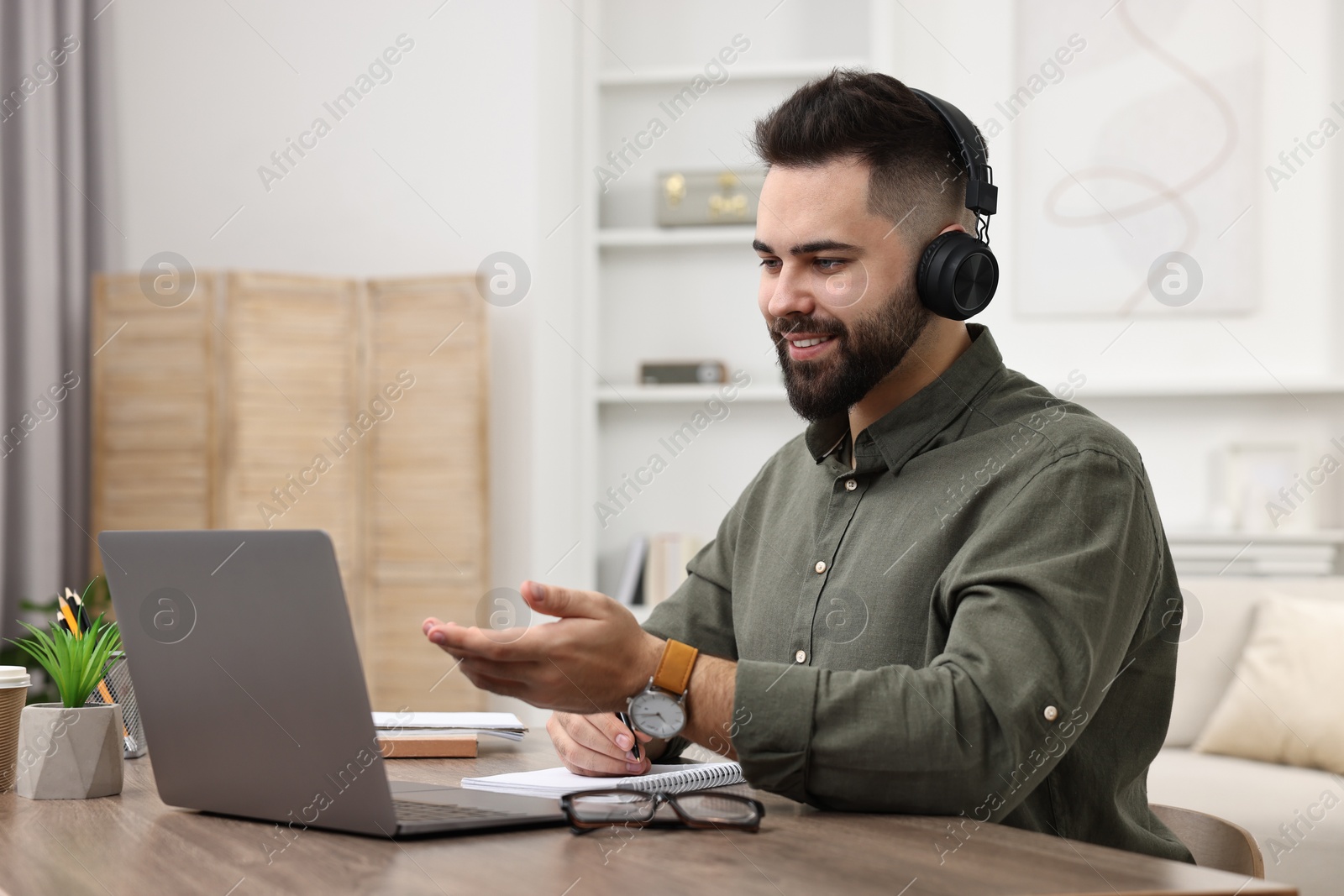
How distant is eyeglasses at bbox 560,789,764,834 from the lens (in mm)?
958

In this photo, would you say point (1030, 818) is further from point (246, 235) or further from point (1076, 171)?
point (246, 235)

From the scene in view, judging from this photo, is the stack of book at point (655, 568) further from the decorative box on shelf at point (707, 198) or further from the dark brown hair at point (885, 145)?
the dark brown hair at point (885, 145)

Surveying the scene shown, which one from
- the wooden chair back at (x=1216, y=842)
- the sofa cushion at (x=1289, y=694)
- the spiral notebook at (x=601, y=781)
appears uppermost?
the spiral notebook at (x=601, y=781)

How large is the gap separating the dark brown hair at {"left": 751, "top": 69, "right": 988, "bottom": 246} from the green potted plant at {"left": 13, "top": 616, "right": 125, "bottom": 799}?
0.89 m

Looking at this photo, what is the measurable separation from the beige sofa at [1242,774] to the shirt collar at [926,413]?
130 cm

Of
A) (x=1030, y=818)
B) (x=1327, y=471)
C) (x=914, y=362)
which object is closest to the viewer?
(x=1030, y=818)

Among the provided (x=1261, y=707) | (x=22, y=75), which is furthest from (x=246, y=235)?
(x=1261, y=707)

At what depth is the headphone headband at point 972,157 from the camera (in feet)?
4.65

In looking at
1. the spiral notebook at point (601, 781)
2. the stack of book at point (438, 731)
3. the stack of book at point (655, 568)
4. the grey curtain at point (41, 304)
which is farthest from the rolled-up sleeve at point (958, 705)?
the grey curtain at point (41, 304)

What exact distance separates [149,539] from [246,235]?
3.66 m

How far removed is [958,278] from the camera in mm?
1385

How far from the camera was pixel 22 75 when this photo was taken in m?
4.09

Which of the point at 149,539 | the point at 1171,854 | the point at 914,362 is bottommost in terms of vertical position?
the point at 1171,854

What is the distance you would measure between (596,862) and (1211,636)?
255 centimetres
